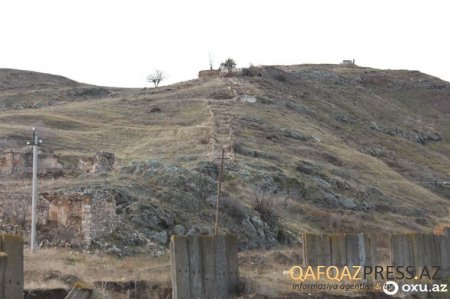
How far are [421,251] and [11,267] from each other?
1021cm

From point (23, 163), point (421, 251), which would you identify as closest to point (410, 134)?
point (23, 163)

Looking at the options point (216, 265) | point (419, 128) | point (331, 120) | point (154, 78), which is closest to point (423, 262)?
point (216, 265)

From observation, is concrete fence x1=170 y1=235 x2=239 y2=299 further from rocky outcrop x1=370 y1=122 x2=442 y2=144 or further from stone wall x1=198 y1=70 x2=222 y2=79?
stone wall x1=198 y1=70 x2=222 y2=79

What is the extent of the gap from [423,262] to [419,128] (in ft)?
236

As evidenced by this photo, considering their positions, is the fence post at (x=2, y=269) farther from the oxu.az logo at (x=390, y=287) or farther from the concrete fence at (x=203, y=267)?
the oxu.az logo at (x=390, y=287)

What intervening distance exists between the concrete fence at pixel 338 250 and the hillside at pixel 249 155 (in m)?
10.4

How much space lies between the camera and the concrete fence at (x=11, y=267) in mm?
9641

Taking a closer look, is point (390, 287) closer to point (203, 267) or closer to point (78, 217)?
point (203, 267)

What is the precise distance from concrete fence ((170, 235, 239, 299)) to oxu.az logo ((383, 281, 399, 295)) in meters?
4.37

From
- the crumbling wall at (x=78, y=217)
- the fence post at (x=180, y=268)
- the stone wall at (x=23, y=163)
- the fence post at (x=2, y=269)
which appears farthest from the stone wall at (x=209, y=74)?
the fence post at (x=2, y=269)

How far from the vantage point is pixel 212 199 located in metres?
31.8

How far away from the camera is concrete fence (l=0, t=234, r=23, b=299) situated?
9.64 metres

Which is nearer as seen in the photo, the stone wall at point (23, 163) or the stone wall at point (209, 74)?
the stone wall at point (23, 163)

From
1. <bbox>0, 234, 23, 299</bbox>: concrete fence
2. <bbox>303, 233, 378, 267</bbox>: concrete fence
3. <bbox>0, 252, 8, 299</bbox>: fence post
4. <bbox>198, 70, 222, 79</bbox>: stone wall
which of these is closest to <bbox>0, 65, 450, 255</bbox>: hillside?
<bbox>198, 70, 222, 79</bbox>: stone wall
